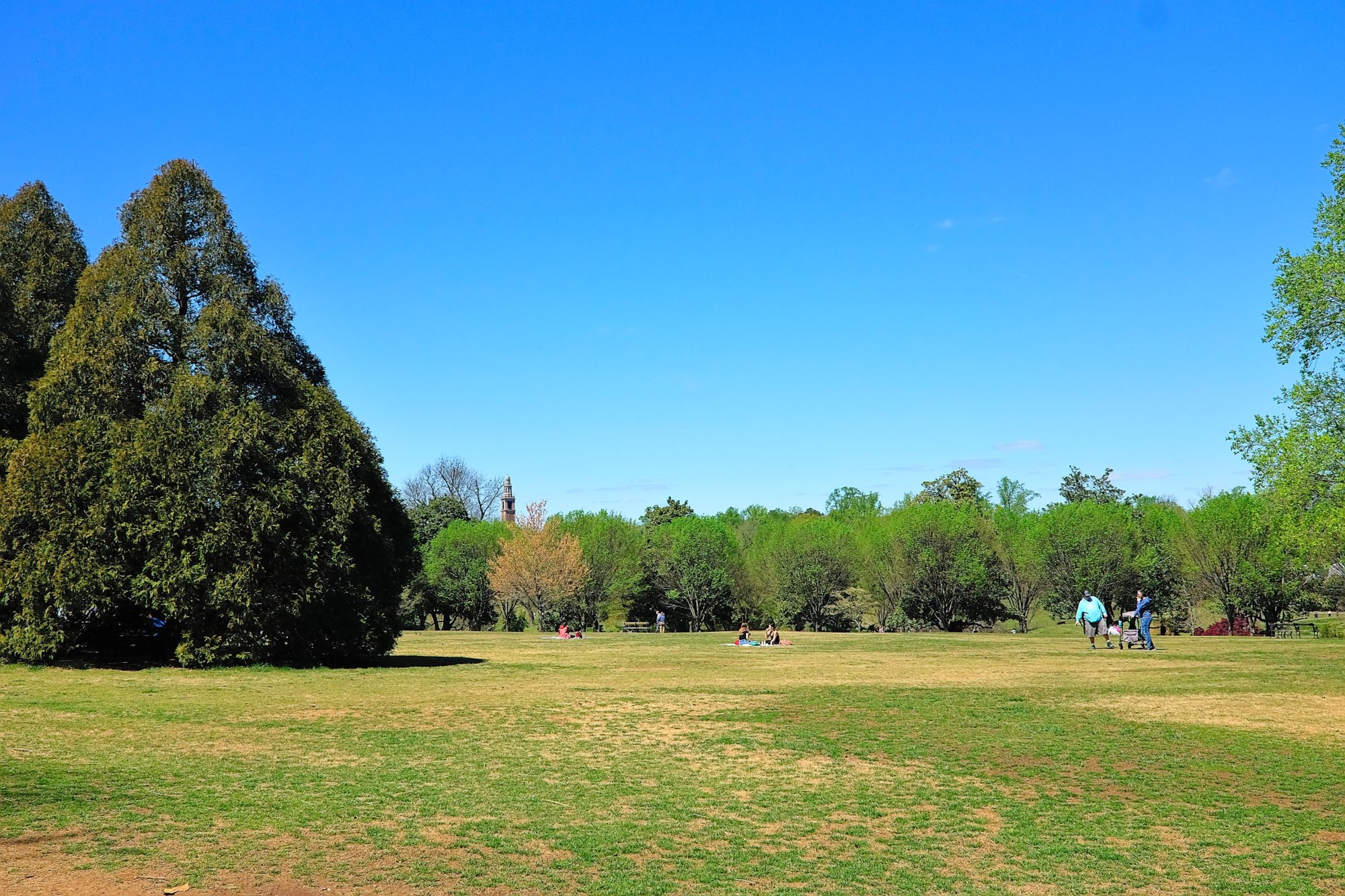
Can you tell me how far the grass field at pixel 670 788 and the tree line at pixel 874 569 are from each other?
40463 millimetres

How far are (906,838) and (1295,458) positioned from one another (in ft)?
85.2

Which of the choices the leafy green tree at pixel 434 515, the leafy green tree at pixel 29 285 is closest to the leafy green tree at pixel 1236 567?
the leafy green tree at pixel 29 285

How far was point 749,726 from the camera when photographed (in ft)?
56.1

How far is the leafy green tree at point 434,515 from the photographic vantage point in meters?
92.8

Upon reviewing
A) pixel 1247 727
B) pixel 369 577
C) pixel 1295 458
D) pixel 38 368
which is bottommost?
pixel 1247 727

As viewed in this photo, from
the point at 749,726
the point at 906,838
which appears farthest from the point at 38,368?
the point at 906,838

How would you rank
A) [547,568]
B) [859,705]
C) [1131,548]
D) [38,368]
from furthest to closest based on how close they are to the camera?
[547,568]
[1131,548]
[38,368]
[859,705]

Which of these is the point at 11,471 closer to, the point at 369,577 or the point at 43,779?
the point at 369,577

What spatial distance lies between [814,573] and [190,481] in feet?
168

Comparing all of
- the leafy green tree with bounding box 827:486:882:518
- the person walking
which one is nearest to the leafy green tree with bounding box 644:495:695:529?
the leafy green tree with bounding box 827:486:882:518

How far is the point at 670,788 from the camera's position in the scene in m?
12.1

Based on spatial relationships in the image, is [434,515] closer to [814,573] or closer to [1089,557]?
[814,573]

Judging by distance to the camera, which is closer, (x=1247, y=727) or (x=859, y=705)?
(x=1247, y=727)

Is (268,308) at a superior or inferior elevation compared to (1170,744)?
superior
